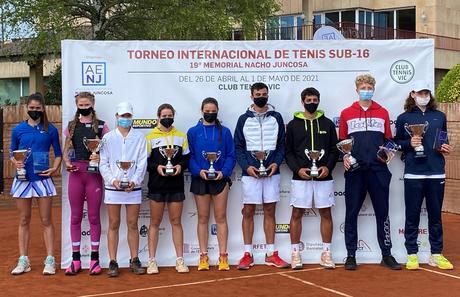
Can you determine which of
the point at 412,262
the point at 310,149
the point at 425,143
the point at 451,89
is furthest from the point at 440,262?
the point at 451,89

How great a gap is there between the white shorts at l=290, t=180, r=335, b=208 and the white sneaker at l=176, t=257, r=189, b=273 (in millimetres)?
1534

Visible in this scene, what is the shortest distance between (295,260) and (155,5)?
15.0 metres

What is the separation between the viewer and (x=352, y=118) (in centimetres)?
805

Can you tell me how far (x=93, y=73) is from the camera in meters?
8.23

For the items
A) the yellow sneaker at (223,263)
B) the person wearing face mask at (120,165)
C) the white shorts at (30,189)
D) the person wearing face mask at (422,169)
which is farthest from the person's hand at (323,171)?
the white shorts at (30,189)

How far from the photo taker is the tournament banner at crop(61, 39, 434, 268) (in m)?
8.27

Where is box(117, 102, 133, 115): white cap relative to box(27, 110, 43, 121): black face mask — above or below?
above

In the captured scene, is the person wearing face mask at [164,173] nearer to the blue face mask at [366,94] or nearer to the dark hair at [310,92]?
the dark hair at [310,92]

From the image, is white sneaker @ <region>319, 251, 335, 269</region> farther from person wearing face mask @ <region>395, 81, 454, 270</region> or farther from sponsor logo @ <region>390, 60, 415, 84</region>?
sponsor logo @ <region>390, 60, 415, 84</region>

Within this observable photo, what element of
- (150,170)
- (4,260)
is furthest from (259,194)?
(4,260)

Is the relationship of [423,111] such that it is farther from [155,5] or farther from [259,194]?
[155,5]

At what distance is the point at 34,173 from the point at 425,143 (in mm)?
4713

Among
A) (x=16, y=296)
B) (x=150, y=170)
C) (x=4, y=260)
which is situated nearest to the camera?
(x=16, y=296)

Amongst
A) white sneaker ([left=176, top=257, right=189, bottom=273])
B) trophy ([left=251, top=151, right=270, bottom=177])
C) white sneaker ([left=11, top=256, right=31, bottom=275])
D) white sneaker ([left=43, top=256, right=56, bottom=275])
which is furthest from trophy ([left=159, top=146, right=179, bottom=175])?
white sneaker ([left=11, top=256, right=31, bottom=275])
